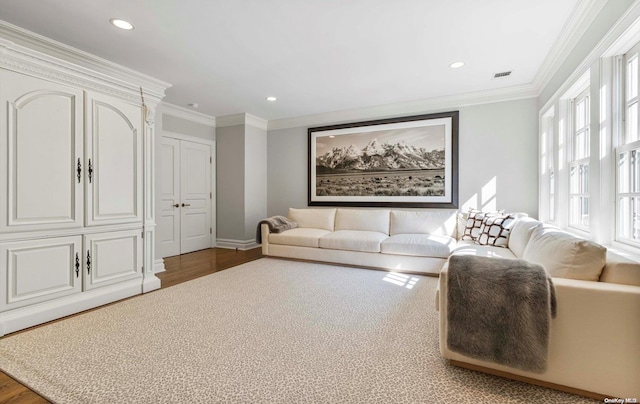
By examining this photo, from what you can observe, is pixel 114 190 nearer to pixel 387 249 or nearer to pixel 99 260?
pixel 99 260

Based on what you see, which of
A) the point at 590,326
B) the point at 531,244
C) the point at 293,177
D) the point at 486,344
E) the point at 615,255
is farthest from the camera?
the point at 293,177

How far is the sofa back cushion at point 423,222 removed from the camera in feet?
13.9

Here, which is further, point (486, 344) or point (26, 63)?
point (26, 63)

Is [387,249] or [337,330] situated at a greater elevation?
[387,249]

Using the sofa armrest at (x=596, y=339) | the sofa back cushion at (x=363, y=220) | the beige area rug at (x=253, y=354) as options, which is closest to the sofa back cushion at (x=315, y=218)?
the sofa back cushion at (x=363, y=220)

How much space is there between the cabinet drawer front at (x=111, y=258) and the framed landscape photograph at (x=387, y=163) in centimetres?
321

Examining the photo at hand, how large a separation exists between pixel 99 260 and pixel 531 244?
3880 mm

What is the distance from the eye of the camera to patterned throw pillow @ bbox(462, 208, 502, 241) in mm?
3778

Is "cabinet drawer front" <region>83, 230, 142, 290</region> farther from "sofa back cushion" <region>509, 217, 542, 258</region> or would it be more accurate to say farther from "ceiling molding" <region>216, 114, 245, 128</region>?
"sofa back cushion" <region>509, 217, 542, 258</region>

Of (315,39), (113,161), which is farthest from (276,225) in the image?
(315,39)

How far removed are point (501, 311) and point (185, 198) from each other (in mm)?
5028

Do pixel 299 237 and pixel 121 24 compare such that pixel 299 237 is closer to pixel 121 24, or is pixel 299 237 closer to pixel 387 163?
pixel 387 163

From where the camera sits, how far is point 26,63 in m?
2.30

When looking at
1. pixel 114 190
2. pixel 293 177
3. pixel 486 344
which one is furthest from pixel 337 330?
pixel 293 177
